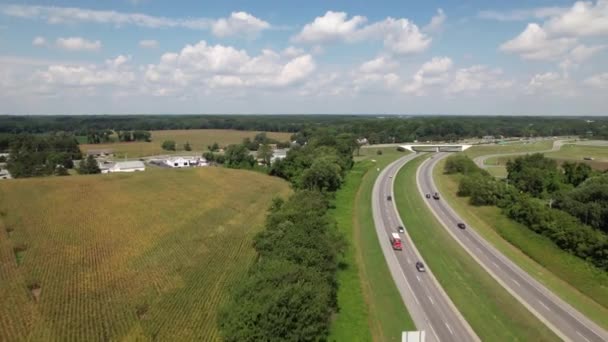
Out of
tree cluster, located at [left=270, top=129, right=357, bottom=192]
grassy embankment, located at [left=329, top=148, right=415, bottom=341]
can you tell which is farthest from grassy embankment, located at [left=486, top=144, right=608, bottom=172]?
grassy embankment, located at [left=329, top=148, right=415, bottom=341]

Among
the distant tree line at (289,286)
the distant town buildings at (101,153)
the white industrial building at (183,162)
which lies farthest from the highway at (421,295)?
the distant town buildings at (101,153)

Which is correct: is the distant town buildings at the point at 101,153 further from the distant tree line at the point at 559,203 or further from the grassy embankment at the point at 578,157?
the grassy embankment at the point at 578,157

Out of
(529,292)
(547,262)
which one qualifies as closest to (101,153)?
(547,262)

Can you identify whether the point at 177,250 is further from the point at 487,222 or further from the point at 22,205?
the point at 487,222

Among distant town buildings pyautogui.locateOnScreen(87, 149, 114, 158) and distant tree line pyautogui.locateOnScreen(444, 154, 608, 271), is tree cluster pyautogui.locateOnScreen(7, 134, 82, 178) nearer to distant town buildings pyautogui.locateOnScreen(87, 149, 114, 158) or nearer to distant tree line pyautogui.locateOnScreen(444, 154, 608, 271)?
distant town buildings pyautogui.locateOnScreen(87, 149, 114, 158)

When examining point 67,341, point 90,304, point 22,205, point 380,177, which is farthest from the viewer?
point 380,177

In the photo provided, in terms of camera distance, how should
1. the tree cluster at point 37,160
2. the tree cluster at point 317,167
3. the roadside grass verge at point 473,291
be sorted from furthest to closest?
the tree cluster at point 37,160 < the tree cluster at point 317,167 < the roadside grass verge at point 473,291

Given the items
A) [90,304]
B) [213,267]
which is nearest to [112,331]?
[90,304]
